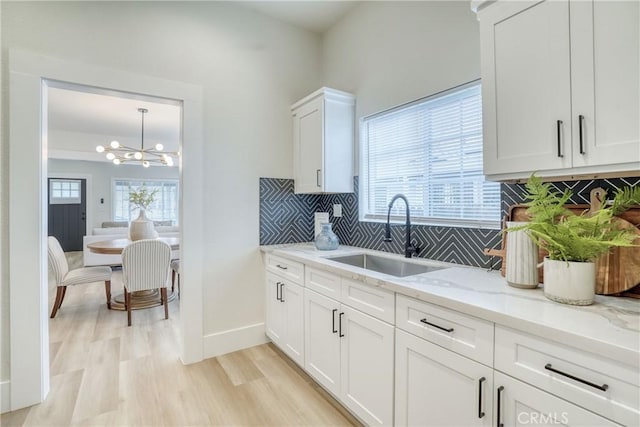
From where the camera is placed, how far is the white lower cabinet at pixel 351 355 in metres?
1.48

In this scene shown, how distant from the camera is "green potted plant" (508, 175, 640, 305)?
1050mm

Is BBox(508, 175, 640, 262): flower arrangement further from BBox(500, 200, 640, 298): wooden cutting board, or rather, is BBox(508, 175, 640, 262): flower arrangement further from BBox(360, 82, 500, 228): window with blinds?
BBox(360, 82, 500, 228): window with blinds

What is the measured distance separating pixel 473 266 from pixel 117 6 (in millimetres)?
2945

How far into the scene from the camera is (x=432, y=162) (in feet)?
6.89

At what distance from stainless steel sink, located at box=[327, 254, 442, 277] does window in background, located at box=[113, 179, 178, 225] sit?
7.80 metres

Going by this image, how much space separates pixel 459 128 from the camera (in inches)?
75.6

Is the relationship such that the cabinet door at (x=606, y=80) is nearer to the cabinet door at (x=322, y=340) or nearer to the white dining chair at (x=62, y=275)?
the cabinet door at (x=322, y=340)

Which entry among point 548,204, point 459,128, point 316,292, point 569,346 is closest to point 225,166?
point 316,292

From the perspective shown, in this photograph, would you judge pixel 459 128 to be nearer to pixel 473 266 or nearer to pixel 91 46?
pixel 473 266

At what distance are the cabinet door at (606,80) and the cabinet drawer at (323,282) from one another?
1261 millimetres

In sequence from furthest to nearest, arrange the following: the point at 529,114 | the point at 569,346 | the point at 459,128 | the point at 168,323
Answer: the point at 168,323 → the point at 459,128 → the point at 529,114 → the point at 569,346

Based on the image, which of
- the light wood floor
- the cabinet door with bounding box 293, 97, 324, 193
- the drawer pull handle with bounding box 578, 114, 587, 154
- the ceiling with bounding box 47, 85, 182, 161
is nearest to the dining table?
the light wood floor

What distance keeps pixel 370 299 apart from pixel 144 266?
110 inches

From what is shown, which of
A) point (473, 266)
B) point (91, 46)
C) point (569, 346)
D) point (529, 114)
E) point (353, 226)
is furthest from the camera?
point (353, 226)
